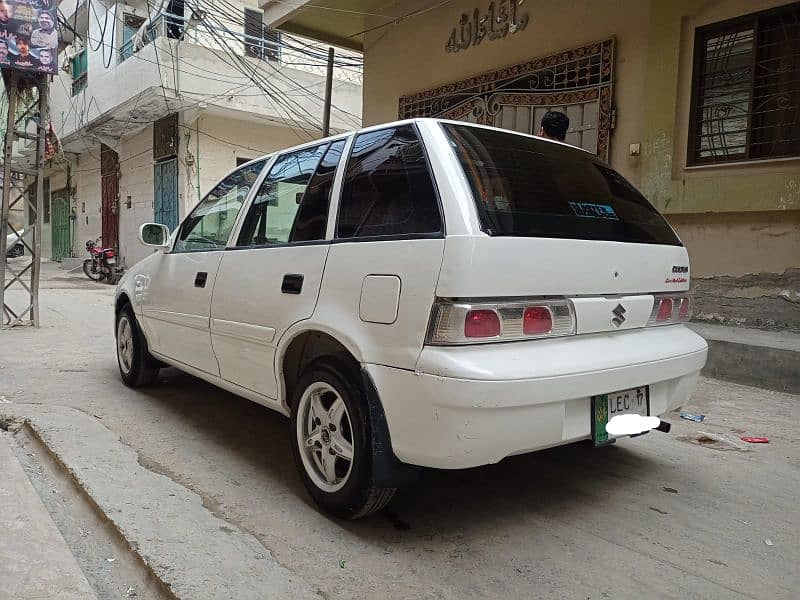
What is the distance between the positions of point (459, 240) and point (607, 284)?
2.47ft

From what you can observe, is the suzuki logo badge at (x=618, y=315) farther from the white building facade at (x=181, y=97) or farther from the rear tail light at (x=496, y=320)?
the white building facade at (x=181, y=97)

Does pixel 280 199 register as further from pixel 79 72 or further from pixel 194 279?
pixel 79 72

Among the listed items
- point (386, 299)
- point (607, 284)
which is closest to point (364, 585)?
point (386, 299)

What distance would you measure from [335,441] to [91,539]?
3.59 feet

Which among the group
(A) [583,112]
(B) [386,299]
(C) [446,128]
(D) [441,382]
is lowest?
(D) [441,382]

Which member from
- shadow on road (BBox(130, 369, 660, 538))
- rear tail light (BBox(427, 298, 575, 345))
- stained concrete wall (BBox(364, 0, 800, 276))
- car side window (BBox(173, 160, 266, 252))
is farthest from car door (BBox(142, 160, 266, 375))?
stained concrete wall (BBox(364, 0, 800, 276))

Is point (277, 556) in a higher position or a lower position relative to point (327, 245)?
lower

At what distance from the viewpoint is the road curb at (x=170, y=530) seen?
2133 millimetres

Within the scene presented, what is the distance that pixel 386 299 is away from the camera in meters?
2.32

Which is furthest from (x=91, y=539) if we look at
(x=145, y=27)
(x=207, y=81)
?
(x=145, y=27)

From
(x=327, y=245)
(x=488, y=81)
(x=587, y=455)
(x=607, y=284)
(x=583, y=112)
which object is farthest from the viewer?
(x=488, y=81)

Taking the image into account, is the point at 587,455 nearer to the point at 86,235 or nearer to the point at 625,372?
the point at 625,372

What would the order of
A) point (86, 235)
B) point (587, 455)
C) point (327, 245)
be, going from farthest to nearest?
point (86, 235), point (587, 455), point (327, 245)

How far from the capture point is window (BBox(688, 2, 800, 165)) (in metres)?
5.55
